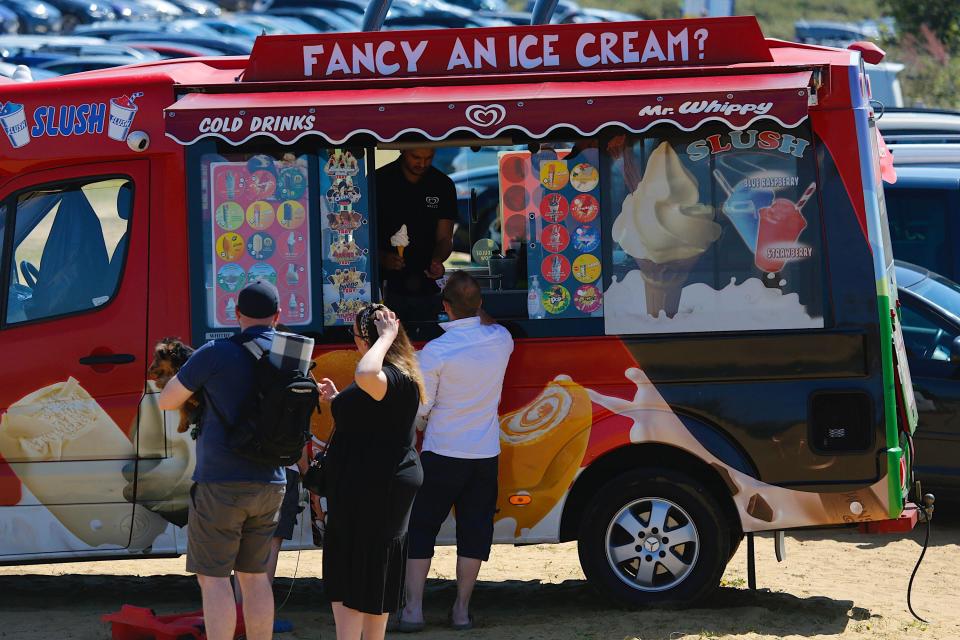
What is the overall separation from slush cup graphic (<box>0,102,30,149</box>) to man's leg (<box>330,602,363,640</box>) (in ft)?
8.97

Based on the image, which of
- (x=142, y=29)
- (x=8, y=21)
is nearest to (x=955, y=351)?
(x=142, y=29)

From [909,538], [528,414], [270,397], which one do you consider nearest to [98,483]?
[270,397]

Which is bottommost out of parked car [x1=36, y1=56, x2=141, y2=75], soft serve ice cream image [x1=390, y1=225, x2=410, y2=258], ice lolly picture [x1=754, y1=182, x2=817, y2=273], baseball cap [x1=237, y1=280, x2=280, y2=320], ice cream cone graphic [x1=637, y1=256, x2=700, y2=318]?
baseball cap [x1=237, y1=280, x2=280, y2=320]

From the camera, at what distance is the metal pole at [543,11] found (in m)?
8.69

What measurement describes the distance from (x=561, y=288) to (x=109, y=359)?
212cm

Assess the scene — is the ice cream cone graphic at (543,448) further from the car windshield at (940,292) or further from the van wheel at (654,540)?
the car windshield at (940,292)

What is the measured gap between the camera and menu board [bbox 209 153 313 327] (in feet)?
20.1

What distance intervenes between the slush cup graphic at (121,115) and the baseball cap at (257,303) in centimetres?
145

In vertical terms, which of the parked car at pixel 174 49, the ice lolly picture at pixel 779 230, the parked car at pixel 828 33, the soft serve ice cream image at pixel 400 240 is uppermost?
the parked car at pixel 828 33

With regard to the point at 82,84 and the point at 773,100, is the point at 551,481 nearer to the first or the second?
the point at 773,100

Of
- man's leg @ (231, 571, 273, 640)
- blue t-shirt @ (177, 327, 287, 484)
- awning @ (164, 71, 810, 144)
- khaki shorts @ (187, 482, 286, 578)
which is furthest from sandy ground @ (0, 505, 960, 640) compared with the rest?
awning @ (164, 71, 810, 144)

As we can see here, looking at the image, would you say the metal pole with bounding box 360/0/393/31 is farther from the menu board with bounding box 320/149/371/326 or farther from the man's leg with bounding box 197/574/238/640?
the man's leg with bounding box 197/574/238/640

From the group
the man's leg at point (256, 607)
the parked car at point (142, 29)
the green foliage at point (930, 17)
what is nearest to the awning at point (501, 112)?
the man's leg at point (256, 607)

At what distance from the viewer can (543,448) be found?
20.2ft
